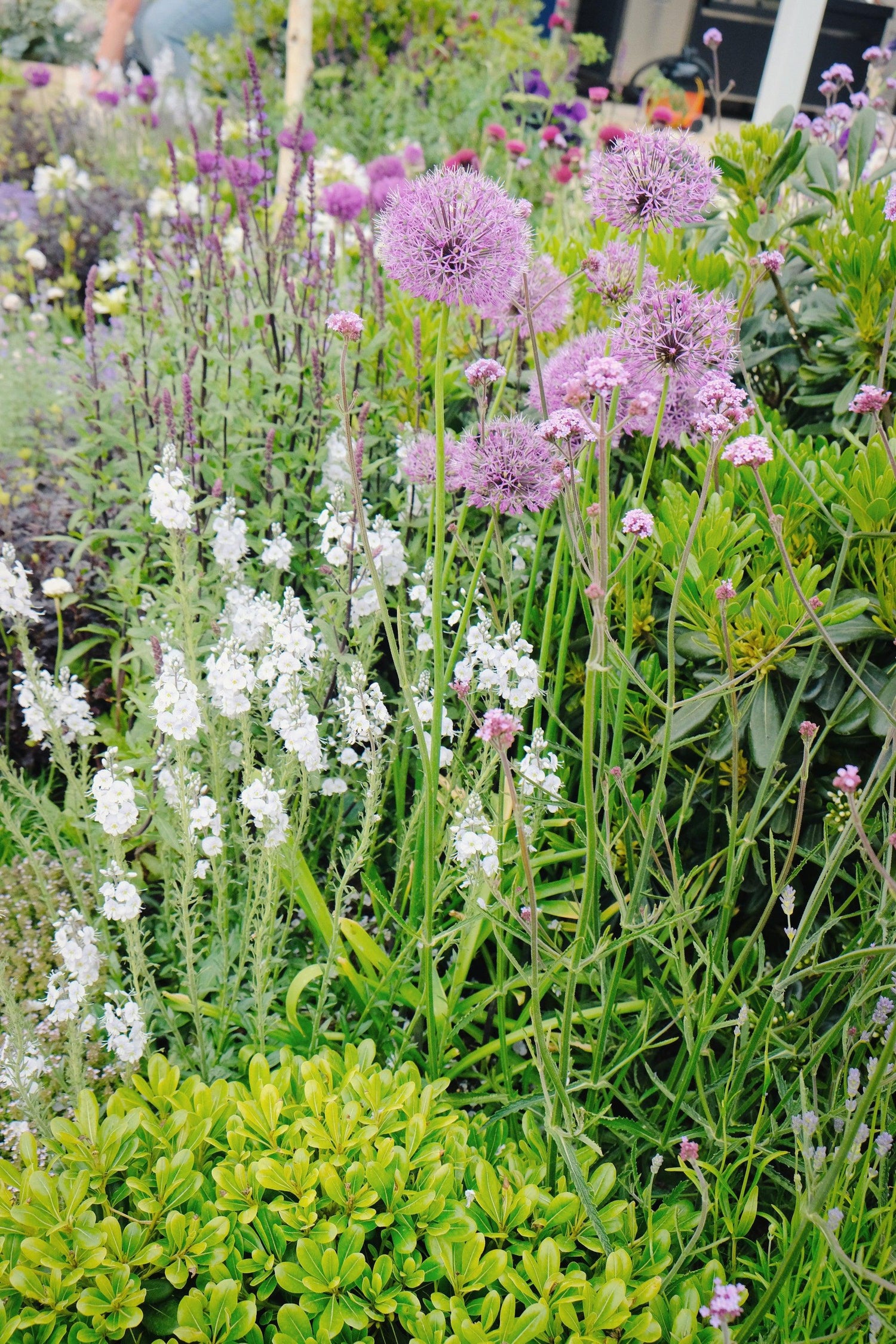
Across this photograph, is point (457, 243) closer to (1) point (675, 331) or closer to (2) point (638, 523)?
(1) point (675, 331)

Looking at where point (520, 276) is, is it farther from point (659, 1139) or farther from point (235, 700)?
point (659, 1139)

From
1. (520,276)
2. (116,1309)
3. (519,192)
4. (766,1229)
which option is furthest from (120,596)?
(519,192)

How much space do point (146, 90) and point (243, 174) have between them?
377 cm

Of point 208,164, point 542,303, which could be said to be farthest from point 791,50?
point 542,303

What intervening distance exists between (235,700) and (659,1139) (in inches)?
40.5

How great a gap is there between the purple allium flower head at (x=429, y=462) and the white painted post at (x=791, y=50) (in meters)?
3.97

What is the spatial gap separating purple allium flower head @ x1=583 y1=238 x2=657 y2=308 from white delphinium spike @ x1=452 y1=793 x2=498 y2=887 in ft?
2.83

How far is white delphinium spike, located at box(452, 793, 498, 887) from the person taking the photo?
1.55 metres

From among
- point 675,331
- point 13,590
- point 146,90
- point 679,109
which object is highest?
point 679,109

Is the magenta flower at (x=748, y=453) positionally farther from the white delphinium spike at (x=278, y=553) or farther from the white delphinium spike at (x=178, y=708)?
the white delphinium spike at (x=278, y=553)

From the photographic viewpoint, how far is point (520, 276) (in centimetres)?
159

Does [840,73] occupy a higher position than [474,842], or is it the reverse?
[840,73]

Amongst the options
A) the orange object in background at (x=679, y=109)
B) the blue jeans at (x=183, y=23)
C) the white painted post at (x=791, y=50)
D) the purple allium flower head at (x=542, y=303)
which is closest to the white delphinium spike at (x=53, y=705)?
the purple allium flower head at (x=542, y=303)

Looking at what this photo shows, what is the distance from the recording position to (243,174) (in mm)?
3066
